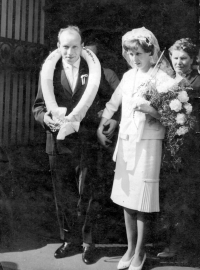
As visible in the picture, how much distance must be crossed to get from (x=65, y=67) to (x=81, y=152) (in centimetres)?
70

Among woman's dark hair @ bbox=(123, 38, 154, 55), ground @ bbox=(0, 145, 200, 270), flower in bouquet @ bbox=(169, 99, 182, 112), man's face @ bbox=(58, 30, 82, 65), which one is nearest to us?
flower in bouquet @ bbox=(169, 99, 182, 112)

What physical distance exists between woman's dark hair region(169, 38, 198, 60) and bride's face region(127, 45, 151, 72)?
0.22 metres

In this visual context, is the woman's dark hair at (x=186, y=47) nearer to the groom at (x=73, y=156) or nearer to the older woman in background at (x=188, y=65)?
the older woman in background at (x=188, y=65)

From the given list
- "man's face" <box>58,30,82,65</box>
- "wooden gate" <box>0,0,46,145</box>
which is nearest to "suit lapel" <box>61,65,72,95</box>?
"man's face" <box>58,30,82,65</box>

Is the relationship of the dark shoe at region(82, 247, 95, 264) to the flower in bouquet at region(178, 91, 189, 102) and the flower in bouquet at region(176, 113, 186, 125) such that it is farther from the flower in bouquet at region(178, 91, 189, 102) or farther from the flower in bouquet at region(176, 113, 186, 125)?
the flower in bouquet at region(178, 91, 189, 102)

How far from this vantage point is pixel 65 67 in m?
3.43

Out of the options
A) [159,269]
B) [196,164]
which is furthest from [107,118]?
[159,269]

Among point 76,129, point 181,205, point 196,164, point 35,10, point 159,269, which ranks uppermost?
point 35,10

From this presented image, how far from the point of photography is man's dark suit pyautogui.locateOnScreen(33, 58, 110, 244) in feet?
11.3

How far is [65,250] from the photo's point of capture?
3584 mm

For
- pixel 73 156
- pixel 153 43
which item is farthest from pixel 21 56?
pixel 153 43

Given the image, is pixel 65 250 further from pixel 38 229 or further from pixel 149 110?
pixel 149 110

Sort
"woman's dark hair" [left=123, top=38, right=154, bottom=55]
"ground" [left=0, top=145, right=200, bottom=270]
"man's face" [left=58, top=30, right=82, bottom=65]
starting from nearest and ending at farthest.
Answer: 1. "woman's dark hair" [left=123, top=38, right=154, bottom=55]
2. "man's face" [left=58, top=30, right=82, bottom=65]
3. "ground" [left=0, top=145, right=200, bottom=270]

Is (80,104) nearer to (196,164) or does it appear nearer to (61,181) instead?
(61,181)
